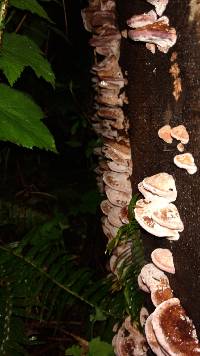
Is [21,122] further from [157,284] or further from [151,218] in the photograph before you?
[157,284]

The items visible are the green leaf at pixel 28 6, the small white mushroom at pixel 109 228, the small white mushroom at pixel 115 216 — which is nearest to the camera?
the green leaf at pixel 28 6

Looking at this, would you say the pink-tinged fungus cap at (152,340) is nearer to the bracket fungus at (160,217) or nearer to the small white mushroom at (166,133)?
the bracket fungus at (160,217)

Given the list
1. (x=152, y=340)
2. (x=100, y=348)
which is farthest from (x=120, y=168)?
(x=100, y=348)

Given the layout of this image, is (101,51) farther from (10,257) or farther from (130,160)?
(10,257)

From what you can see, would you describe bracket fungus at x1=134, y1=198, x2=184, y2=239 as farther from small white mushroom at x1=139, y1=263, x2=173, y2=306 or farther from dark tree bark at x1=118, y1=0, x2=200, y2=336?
small white mushroom at x1=139, y1=263, x2=173, y2=306

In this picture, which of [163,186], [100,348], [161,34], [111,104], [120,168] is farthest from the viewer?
[100,348]

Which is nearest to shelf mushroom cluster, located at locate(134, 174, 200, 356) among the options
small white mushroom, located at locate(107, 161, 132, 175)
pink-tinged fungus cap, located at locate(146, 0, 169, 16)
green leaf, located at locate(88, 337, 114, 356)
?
small white mushroom, located at locate(107, 161, 132, 175)

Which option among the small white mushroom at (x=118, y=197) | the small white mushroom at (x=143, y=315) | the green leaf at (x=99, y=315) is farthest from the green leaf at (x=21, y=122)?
the green leaf at (x=99, y=315)
